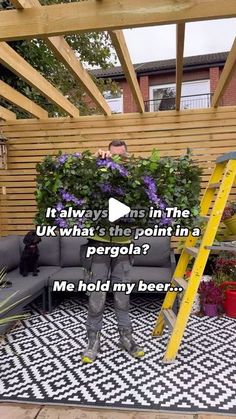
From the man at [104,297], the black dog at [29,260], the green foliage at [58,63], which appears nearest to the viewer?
the man at [104,297]

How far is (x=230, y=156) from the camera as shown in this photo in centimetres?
271

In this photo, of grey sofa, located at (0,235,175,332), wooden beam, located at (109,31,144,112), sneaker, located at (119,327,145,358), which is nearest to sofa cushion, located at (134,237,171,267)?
grey sofa, located at (0,235,175,332)

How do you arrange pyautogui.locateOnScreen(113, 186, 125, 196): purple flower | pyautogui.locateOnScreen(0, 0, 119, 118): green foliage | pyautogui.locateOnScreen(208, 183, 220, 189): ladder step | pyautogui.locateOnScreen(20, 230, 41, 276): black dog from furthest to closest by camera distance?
pyautogui.locateOnScreen(0, 0, 119, 118): green foliage, pyautogui.locateOnScreen(20, 230, 41, 276): black dog, pyautogui.locateOnScreen(208, 183, 220, 189): ladder step, pyautogui.locateOnScreen(113, 186, 125, 196): purple flower

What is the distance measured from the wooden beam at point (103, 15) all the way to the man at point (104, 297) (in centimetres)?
79

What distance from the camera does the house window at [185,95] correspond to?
37.6 ft

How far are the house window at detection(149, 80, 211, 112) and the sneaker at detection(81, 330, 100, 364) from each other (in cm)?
958

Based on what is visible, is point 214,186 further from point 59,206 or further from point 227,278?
point 227,278

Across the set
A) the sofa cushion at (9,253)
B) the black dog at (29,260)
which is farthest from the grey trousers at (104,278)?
the sofa cushion at (9,253)

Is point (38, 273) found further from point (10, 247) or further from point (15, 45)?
point (15, 45)

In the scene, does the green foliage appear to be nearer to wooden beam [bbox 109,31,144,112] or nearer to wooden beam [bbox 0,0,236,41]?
wooden beam [bbox 109,31,144,112]

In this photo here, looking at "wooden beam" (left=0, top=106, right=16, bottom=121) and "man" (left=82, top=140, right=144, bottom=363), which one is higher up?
"wooden beam" (left=0, top=106, right=16, bottom=121)

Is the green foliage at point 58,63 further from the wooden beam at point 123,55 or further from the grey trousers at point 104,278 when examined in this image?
the grey trousers at point 104,278

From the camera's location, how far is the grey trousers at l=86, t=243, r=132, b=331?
2.71 metres

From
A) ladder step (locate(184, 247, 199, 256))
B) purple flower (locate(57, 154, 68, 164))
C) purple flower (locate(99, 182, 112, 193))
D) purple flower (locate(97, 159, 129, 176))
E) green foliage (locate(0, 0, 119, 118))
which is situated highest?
green foliage (locate(0, 0, 119, 118))
